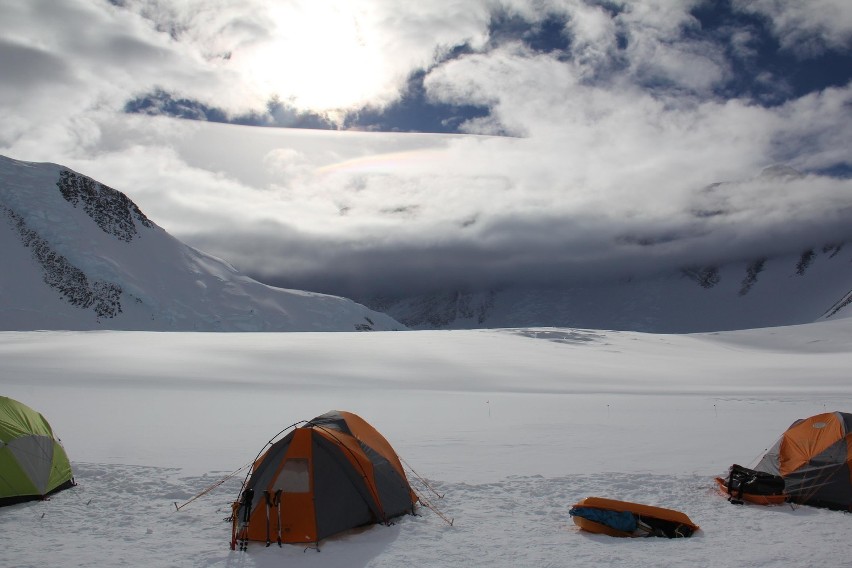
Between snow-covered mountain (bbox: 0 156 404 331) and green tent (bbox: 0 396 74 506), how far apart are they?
113m

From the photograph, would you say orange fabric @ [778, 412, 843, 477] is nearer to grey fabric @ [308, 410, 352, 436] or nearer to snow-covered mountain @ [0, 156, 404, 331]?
grey fabric @ [308, 410, 352, 436]

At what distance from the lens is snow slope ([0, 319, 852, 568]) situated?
8.95 m

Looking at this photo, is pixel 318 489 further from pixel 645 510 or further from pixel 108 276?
pixel 108 276

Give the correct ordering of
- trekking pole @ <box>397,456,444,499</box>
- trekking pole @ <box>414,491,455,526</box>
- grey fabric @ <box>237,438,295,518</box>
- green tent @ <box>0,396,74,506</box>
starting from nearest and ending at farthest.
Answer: grey fabric @ <box>237,438,295,518</box>
trekking pole @ <box>414,491,455,526</box>
green tent @ <box>0,396,74,506</box>
trekking pole @ <box>397,456,444,499</box>

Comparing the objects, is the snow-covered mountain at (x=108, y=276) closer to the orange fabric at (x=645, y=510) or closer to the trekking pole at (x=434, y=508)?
the trekking pole at (x=434, y=508)

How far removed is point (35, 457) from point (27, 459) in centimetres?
15

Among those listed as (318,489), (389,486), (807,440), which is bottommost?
(389,486)

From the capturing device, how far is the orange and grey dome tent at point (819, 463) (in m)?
11.0

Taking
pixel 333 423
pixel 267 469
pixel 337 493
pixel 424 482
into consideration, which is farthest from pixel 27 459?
pixel 424 482

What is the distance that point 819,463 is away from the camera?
11.4m

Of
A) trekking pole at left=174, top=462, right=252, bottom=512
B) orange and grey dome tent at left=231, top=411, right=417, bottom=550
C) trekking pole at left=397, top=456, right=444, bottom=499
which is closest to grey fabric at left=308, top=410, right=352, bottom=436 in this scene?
orange and grey dome tent at left=231, top=411, right=417, bottom=550

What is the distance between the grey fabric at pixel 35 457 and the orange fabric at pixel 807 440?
535 inches

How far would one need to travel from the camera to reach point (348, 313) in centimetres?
17125

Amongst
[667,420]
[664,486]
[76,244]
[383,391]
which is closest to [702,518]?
[664,486]
